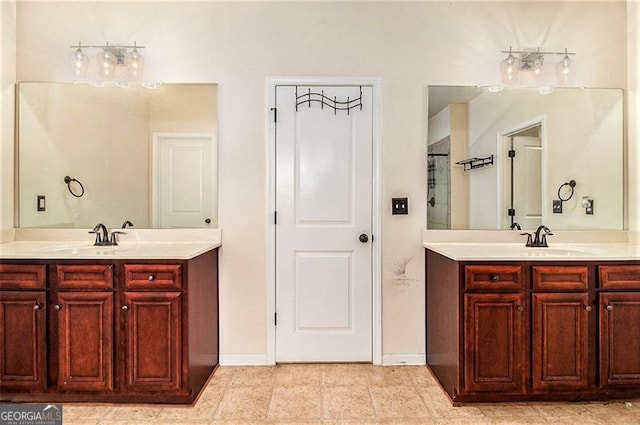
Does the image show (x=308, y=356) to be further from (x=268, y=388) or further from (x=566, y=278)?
(x=566, y=278)

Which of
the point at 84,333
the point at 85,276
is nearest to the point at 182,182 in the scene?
the point at 85,276

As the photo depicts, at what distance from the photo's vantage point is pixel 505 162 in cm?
266

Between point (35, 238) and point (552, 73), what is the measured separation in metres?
3.99

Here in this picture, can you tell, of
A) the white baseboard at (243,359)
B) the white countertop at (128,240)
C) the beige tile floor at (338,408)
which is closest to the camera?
the beige tile floor at (338,408)

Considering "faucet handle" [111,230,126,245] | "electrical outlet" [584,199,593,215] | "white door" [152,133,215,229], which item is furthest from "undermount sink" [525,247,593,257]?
"faucet handle" [111,230,126,245]

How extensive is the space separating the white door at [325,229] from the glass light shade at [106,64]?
124 centimetres

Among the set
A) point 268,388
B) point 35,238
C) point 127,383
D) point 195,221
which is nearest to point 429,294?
point 268,388

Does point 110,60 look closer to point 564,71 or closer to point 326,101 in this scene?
point 326,101

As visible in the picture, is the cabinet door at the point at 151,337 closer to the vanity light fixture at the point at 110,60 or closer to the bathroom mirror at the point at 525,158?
the vanity light fixture at the point at 110,60

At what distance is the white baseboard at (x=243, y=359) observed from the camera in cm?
264

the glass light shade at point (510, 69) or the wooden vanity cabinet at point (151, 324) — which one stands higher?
the glass light shade at point (510, 69)

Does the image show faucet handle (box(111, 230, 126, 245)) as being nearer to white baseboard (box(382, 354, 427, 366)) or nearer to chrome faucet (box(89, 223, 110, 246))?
chrome faucet (box(89, 223, 110, 246))

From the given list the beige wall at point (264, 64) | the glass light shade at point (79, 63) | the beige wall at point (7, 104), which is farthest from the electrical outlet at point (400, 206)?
the beige wall at point (7, 104)

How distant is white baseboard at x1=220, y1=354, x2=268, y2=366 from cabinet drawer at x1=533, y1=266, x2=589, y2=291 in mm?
1885
